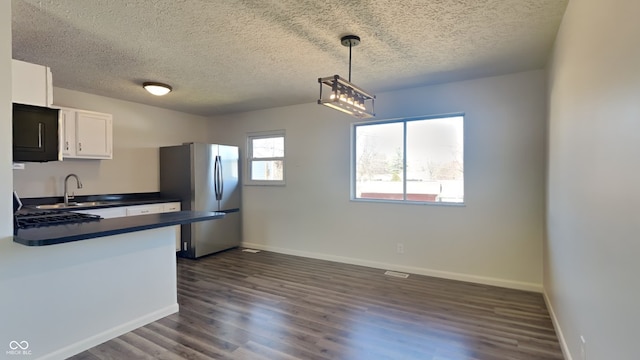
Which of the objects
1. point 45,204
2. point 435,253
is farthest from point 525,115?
point 45,204

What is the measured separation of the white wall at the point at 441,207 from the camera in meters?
3.61

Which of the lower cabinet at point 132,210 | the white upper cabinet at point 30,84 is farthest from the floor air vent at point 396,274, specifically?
the white upper cabinet at point 30,84

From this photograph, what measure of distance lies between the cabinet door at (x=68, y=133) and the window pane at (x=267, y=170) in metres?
2.57

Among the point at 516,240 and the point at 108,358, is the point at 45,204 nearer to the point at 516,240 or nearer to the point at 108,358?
the point at 108,358

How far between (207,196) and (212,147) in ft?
2.59

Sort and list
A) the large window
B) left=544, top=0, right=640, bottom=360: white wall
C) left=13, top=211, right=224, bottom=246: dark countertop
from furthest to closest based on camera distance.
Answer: the large window, left=13, top=211, right=224, bottom=246: dark countertop, left=544, top=0, right=640, bottom=360: white wall

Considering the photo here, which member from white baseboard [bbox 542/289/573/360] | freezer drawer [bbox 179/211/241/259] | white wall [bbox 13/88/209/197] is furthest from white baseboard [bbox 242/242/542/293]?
white wall [bbox 13/88/209/197]

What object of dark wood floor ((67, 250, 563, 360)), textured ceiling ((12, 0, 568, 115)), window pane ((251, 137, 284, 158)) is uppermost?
textured ceiling ((12, 0, 568, 115))

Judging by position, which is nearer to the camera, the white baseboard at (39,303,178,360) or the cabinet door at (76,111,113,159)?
the white baseboard at (39,303,178,360)

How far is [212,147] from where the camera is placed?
207 inches

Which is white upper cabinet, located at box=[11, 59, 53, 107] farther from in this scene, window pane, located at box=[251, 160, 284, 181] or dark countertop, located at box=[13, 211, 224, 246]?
window pane, located at box=[251, 160, 284, 181]

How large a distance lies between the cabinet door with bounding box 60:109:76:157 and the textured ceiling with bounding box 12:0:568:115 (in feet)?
1.28

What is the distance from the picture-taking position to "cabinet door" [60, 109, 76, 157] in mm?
3982

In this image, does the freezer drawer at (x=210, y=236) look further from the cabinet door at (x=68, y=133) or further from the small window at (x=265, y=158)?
the cabinet door at (x=68, y=133)
